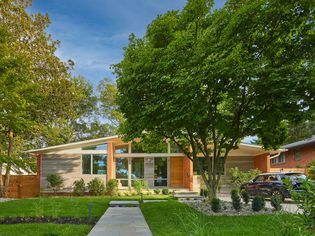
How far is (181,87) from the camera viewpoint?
1119 centimetres

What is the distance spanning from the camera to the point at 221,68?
431 inches

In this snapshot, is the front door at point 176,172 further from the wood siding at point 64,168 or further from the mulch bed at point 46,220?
the mulch bed at point 46,220

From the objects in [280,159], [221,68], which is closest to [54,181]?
[221,68]

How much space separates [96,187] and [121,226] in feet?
51.0

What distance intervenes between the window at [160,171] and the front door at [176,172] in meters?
0.55

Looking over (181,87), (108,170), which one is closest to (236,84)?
(181,87)

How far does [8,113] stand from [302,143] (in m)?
26.5

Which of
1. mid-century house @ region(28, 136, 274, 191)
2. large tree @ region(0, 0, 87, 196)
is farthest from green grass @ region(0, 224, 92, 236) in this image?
mid-century house @ region(28, 136, 274, 191)

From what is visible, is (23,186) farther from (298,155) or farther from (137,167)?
(298,155)

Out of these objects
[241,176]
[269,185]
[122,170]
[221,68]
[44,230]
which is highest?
[221,68]

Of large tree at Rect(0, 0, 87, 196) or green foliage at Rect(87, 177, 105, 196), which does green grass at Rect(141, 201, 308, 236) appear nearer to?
green foliage at Rect(87, 177, 105, 196)

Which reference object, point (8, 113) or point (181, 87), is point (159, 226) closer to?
point (181, 87)

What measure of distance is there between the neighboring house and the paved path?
24.1m

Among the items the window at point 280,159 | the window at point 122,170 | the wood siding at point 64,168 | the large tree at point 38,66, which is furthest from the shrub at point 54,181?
the window at point 280,159
